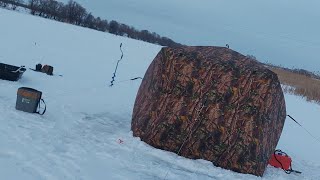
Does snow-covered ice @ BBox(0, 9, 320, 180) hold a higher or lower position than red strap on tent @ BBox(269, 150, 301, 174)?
lower

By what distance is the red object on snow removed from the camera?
9305mm

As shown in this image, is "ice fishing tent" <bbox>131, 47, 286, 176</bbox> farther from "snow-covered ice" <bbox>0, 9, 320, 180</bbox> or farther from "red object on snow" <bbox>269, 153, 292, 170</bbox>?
"red object on snow" <bbox>269, 153, 292, 170</bbox>

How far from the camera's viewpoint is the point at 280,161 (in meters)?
9.32

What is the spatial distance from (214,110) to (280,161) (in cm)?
203

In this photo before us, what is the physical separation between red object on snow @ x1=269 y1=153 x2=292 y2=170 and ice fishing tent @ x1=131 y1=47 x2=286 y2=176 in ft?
1.62

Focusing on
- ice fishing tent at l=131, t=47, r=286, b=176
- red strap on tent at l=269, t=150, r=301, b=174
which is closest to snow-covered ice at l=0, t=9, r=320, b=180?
red strap on tent at l=269, t=150, r=301, b=174

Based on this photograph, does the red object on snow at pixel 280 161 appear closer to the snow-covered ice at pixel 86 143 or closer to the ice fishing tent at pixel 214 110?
the snow-covered ice at pixel 86 143

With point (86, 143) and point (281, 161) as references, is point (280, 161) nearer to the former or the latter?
point (281, 161)

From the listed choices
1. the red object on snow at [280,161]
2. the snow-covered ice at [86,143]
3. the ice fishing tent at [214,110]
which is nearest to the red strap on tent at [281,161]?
the red object on snow at [280,161]

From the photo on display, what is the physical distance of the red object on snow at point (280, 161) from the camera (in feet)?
30.5

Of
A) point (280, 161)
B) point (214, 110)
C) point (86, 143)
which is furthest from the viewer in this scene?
point (280, 161)

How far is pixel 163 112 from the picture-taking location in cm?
879

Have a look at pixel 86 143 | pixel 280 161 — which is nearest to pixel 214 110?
pixel 280 161

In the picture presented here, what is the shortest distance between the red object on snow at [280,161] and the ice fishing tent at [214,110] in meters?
0.49
